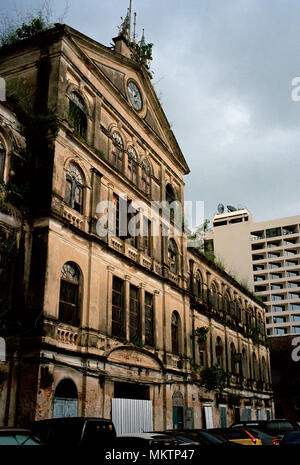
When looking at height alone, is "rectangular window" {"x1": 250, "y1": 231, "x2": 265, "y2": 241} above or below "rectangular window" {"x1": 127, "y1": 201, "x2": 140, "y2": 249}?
above

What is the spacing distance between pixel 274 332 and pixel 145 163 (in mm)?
56853

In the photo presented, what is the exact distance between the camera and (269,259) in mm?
77750

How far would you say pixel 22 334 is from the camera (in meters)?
14.7

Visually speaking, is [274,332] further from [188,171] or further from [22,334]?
[22,334]

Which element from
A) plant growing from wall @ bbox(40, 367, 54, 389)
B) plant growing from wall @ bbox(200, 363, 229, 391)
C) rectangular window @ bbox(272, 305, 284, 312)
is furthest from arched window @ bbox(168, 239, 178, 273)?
rectangular window @ bbox(272, 305, 284, 312)

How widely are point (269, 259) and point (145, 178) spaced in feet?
187

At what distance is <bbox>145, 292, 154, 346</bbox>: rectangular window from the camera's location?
21.8 m

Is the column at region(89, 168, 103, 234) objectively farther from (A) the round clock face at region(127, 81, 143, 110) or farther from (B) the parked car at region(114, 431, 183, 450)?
(B) the parked car at region(114, 431, 183, 450)

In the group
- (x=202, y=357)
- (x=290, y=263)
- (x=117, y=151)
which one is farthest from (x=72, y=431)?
(x=290, y=263)

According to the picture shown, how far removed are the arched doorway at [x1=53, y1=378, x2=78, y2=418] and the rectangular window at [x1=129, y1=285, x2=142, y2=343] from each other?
4.69 m

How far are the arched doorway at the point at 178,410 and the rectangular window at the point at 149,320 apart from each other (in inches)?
124

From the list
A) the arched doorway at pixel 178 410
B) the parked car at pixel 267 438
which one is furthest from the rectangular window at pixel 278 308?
the parked car at pixel 267 438

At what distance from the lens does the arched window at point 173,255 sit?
25.7 meters
